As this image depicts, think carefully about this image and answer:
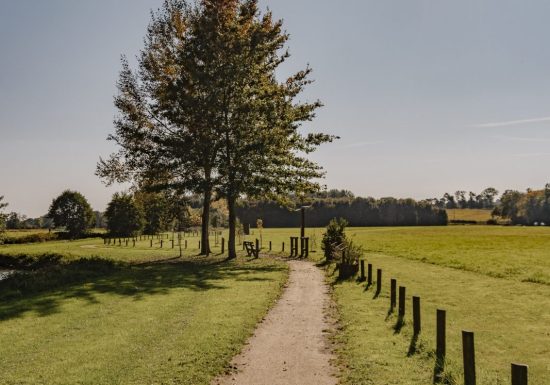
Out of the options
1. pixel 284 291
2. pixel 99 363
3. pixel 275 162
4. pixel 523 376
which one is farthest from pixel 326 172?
pixel 523 376

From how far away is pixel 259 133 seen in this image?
110 feet

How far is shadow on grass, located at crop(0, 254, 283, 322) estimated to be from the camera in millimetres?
19766

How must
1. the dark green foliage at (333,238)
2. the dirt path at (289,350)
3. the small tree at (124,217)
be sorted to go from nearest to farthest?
the dirt path at (289,350) < the dark green foliage at (333,238) < the small tree at (124,217)

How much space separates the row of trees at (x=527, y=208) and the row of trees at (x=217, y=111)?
128m

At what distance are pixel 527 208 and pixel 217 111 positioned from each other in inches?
5443

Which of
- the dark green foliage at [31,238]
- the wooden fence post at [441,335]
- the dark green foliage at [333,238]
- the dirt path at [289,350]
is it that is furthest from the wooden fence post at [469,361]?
the dark green foliage at [31,238]

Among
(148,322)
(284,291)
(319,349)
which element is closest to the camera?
(319,349)

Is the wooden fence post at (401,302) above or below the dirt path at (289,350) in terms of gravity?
above

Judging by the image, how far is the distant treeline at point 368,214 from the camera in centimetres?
14150

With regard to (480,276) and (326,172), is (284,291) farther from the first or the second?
(326,172)

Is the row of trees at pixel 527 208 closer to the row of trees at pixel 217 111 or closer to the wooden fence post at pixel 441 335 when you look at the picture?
→ the row of trees at pixel 217 111

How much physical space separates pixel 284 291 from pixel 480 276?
13.6 metres

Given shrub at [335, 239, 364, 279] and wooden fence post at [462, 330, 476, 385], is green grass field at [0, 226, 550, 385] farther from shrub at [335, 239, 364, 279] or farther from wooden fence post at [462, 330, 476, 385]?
shrub at [335, 239, 364, 279]

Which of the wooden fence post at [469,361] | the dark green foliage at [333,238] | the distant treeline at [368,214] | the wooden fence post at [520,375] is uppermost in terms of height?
the distant treeline at [368,214]
